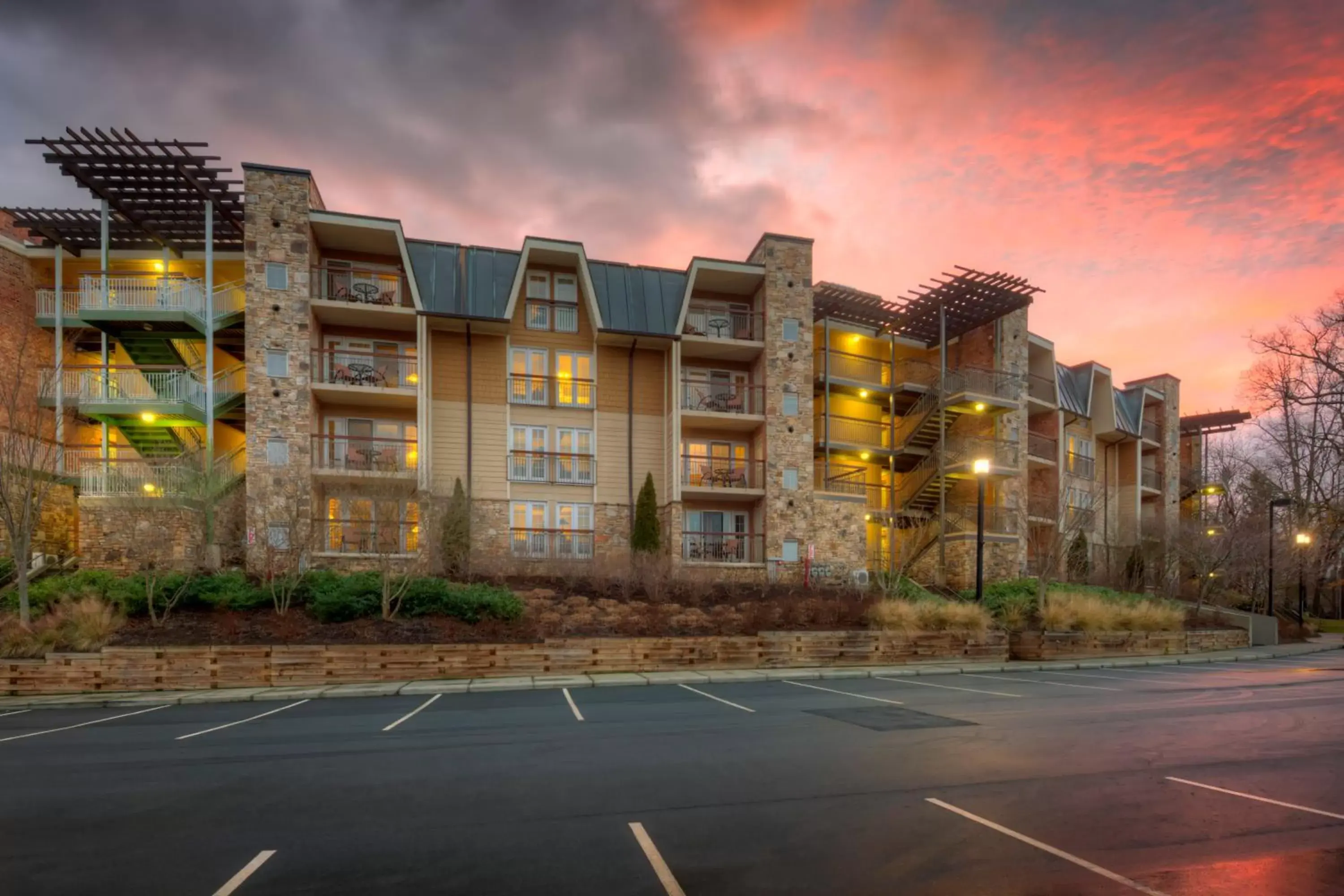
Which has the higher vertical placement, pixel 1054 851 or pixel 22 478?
pixel 22 478

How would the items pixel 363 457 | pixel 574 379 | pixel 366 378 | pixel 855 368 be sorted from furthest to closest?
pixel 855 368, pixel 574 379, pixel 366 378, pixel 363 457

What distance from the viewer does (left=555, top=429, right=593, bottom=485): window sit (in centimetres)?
2544

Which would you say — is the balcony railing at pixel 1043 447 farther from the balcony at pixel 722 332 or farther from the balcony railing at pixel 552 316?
the balcony railing at pixel 552 316

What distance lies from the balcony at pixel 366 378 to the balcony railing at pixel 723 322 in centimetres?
1041

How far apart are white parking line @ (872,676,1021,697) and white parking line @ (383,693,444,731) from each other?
9.56m

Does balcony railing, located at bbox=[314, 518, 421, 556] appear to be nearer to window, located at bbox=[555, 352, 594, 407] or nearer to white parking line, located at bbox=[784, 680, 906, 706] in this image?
window, located at bbox=[555, 352, 594, 407]

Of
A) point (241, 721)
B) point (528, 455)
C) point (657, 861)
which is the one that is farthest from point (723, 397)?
point (657, 861)

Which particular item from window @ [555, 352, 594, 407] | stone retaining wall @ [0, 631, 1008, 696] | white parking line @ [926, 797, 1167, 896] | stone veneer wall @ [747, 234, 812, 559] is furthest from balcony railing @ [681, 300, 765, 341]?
white parking line @ [926, 797, 1167, 896]

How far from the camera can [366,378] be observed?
77.9ft

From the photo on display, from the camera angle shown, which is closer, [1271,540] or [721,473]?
[721,473]

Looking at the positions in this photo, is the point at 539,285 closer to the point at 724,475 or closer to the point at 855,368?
the point at 724,475

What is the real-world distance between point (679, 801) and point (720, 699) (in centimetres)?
656

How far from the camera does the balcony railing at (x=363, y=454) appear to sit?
22141 millimetres

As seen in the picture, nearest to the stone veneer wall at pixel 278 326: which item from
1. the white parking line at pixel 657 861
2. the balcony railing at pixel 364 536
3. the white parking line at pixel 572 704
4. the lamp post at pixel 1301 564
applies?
the balcony railing at pixel 364 536
